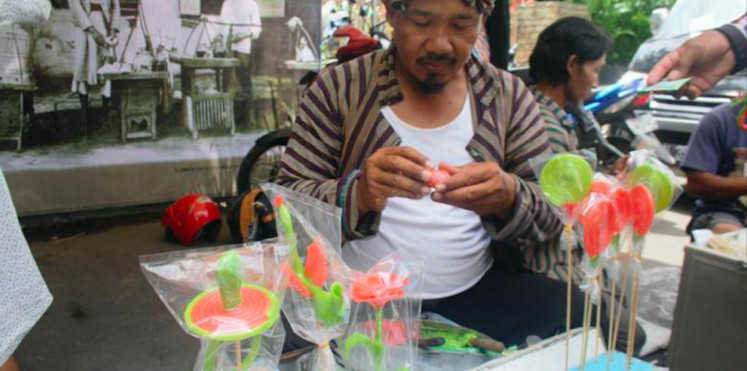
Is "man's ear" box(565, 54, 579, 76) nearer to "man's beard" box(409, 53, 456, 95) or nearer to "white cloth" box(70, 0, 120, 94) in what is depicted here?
"man's beard" box(409, 53, 456, 95)

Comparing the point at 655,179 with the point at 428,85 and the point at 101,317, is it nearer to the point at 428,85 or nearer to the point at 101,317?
the point at 428,85

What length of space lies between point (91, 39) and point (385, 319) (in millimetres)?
3777

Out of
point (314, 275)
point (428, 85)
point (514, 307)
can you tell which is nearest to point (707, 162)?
point (514, 307)

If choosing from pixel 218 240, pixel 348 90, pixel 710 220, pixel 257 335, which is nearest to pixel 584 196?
pixel 257 335

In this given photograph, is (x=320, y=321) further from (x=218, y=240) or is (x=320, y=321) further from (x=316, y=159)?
(x=218, y=240)

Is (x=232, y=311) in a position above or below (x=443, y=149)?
below

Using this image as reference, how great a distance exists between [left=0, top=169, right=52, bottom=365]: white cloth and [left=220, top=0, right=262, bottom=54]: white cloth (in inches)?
124

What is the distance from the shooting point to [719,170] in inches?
114

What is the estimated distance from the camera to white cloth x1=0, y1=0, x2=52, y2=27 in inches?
64.3

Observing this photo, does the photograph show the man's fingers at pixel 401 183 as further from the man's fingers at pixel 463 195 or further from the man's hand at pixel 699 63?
the man's hand at pixel 699 63

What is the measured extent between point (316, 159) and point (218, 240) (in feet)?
9.28

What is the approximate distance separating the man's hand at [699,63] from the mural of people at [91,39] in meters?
3.55

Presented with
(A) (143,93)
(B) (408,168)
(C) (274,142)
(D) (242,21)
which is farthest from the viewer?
(D) (242,21)

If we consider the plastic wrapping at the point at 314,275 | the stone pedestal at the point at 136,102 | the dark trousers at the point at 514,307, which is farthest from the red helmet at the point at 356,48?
the plastic wrapping at the point at 314,275
